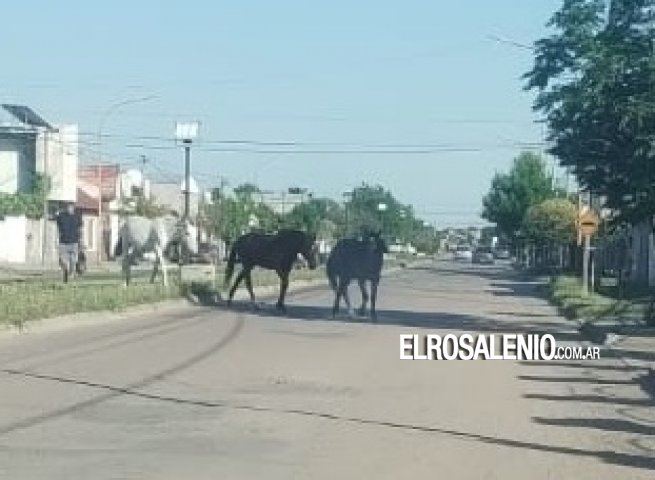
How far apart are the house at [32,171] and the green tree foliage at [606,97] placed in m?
43.3

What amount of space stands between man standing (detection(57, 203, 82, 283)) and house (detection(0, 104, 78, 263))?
33949mm

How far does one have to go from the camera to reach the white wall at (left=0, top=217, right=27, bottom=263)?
68.4m

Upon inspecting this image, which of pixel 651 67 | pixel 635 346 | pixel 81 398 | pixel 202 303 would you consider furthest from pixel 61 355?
pixel 202 303

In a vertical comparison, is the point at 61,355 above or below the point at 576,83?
below

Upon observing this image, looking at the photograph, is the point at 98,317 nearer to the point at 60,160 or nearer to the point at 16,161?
the point at 16,161

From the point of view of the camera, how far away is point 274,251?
3428cm

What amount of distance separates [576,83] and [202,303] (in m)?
11.5

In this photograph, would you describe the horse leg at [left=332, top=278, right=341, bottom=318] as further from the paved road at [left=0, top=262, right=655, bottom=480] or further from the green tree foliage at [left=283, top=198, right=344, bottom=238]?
the green tree foliage at [left=283, top=198, right=344, bottom=238]

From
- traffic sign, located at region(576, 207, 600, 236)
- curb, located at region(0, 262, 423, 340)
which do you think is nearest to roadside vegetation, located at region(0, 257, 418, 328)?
curb, located at region(0, 262, 423, 340)

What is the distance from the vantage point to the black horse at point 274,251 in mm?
33987

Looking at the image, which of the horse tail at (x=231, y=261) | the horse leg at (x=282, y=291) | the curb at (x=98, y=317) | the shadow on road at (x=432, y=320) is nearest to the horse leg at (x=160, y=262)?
the curb at (x=98, y=317)

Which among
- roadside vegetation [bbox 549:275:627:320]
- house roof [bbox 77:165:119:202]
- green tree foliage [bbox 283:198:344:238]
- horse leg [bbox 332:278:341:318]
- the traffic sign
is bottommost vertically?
roadside vegetation [bbox 549:275:627:320]

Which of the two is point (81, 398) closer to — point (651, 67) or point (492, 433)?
point (492, 433)

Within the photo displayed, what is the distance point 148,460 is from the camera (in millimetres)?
10852
